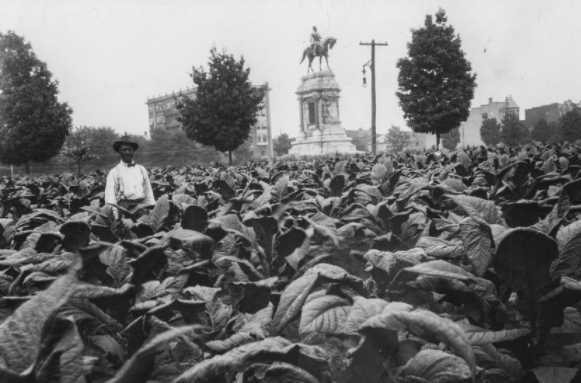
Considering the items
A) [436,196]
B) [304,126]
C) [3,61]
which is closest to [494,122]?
[304,126]

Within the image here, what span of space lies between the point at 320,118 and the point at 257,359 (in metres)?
46.7

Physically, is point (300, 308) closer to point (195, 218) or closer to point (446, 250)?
point (446, 250)

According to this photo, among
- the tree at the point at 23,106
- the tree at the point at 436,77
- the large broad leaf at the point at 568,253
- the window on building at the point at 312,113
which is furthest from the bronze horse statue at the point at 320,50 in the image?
the large broad leaf at the point at 568,253

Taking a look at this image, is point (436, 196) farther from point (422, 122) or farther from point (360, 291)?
point (422, 122)

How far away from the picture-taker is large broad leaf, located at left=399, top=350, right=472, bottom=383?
1.04 m

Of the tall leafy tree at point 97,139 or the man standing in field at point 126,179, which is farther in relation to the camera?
the tall leafy tree at point 97,139

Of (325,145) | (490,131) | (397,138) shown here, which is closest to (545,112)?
(490,131)

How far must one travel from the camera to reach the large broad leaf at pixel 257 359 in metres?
0.91

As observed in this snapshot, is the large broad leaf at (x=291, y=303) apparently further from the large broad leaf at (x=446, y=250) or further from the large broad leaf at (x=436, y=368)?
the large broad leaf at (x=446, y=250)

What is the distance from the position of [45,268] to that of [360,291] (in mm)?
1088

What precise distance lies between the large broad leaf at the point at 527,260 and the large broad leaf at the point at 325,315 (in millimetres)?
422

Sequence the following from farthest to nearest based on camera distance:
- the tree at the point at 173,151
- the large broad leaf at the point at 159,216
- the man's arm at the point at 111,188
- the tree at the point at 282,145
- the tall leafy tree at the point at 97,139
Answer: the tree at the point at 282,145, the tree at the point at 173,151, the tall leafy tree at the point at 97,139, the man's arm at the point at 111,188, the large broad leaf at the point at 159,216

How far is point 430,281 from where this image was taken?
1476mm

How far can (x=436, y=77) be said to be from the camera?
3725 centimetres
